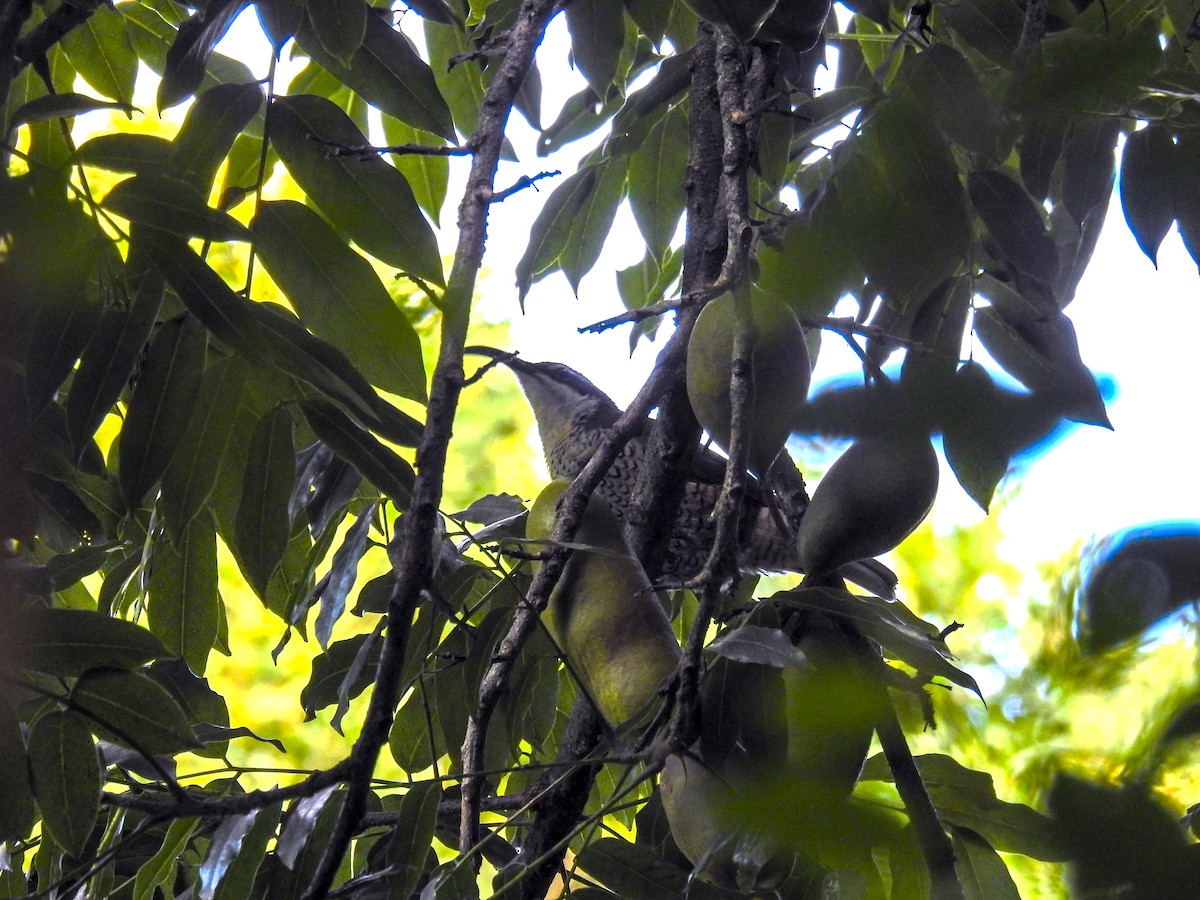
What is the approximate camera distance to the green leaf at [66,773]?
92 cm

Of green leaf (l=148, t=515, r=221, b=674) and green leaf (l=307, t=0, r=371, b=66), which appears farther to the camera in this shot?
green leaf (l=148, t=515, r=221, b=674)

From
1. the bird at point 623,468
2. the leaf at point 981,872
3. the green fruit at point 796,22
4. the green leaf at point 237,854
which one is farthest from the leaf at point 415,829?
the bird at point 623,468

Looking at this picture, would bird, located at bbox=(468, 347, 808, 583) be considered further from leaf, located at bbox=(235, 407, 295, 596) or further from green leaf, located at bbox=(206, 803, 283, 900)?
green leaf, located at bbox=(206, 803, 283, 900)

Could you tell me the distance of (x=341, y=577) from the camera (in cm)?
124

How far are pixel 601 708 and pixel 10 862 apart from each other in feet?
2.29

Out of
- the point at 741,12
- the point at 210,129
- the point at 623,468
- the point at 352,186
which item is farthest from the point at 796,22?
the point at 623,468

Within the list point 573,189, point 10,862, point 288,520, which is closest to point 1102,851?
point 288,520

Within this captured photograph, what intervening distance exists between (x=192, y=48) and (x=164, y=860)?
0.82m

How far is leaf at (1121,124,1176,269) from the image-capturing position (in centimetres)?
120

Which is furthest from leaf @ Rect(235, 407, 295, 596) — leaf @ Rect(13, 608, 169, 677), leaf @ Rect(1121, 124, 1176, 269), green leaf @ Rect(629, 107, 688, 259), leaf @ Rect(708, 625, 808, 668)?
leaf @ Rect(1121, 124, 1176, 269)

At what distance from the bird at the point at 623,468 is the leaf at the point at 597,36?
72cm

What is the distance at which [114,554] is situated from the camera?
4.77 ft

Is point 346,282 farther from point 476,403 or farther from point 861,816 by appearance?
point 476,403

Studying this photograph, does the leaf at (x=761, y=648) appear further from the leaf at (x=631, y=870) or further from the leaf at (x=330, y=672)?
the leaf at (x=330, y=672)
